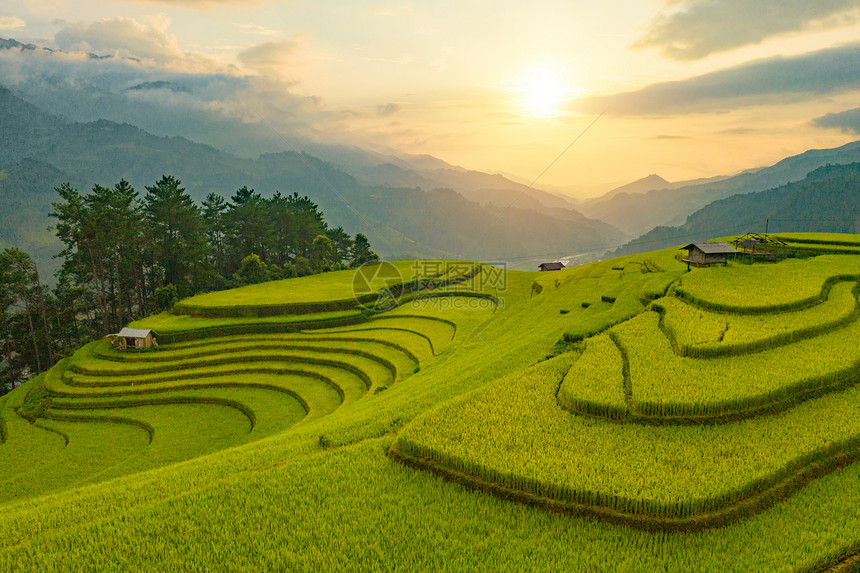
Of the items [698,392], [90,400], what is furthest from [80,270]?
[698,392]

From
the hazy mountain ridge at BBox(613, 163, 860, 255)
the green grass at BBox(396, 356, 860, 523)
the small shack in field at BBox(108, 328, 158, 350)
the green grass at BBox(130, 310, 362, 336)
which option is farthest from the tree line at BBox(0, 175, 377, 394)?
the hazy mountain ridge at BBox(613, 163, 860, 255)

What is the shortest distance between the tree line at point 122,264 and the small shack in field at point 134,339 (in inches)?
337

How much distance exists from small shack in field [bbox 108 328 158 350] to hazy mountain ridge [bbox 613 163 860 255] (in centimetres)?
12175

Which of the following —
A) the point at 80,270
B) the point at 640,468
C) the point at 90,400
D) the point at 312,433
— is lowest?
the point at 90,400

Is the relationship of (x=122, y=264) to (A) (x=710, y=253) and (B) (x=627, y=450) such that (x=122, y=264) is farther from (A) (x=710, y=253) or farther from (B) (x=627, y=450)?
(A) (x=710, y=253)

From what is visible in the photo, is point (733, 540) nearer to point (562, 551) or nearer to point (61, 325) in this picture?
point (562, 551)

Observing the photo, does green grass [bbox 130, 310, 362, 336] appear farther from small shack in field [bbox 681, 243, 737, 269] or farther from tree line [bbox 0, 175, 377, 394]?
small shack in field [bbox 681, 243, 737, 269]

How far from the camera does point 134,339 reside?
23.9 m

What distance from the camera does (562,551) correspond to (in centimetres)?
504

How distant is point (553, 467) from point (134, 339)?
25.5 meters

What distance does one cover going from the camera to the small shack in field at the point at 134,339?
23.8m

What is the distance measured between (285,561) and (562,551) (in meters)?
3.24

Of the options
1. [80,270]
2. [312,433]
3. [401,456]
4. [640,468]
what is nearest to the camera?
[640,468]

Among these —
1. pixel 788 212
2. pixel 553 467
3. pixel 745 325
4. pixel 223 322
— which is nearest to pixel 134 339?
pixel 223 322
